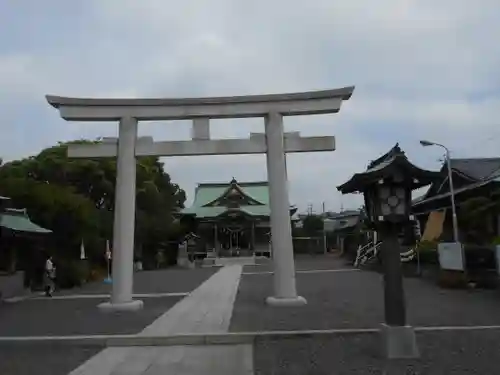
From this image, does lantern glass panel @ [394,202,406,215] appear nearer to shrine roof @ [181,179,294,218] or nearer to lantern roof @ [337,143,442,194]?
lantern roof @ [337,143,442,194]

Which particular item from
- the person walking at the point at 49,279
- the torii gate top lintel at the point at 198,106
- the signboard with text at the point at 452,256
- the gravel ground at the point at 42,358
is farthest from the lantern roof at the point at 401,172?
the person walking at the point at 49,279

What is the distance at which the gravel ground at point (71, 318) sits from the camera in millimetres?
11641

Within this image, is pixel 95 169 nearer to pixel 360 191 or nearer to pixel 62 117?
pixel 62 117

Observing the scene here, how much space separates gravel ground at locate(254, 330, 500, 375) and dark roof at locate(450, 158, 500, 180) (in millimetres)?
19546

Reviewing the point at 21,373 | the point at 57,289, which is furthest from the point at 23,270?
the point at 21,373

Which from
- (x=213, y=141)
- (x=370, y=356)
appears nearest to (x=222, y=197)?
(x=213, y=141)

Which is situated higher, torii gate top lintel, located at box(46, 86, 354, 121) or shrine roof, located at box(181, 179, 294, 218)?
shrine roof, located at box(181, 179, 294, 218)

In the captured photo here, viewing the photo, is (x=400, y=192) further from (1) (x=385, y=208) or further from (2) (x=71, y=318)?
(2) (x=71, y=318)

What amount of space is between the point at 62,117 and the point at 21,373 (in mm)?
9240

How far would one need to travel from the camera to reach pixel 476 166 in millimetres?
30109

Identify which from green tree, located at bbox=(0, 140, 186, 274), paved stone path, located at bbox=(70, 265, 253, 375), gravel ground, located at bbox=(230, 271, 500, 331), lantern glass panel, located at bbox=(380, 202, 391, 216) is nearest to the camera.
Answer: paved stone path, located at bbox=(70, 265, 253, 375)

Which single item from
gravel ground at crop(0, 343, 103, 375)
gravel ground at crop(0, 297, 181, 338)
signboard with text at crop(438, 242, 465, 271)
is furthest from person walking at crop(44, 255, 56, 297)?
signboard with text at crop(438, 242, 465, 271)

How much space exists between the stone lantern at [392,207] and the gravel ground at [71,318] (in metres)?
5.38

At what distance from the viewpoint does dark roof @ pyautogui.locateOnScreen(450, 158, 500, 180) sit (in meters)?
28.4
